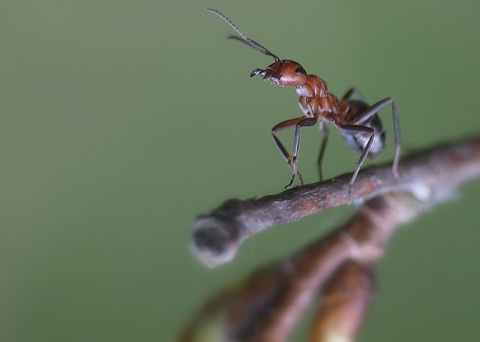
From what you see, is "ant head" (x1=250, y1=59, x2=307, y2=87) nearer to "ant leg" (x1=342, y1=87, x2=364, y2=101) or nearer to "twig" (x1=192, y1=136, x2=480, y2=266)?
"ant leg" (x1=342, y1=87, x2=364, y2=101)

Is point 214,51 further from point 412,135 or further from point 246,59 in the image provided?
point 412,135

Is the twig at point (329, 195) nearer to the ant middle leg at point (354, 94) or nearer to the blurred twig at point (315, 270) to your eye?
the blurred twig at point (315, 270)

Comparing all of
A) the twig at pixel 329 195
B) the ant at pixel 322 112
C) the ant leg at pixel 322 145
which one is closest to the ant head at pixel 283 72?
the ant at pixel 322 112

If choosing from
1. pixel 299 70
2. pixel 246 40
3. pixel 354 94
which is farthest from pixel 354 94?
pixel 246 40

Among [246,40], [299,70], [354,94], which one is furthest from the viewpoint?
[354,94]

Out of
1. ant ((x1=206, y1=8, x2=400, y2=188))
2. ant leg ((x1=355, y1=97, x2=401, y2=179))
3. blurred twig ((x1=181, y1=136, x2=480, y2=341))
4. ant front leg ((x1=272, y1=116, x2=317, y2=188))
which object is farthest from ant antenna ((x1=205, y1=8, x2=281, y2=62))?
blurred twig ((x1=181, y1=136, x2=480, y2=341))

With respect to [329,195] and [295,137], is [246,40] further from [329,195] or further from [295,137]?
[329,195]

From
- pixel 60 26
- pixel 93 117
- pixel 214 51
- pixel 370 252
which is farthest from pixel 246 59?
pixel 60 26
